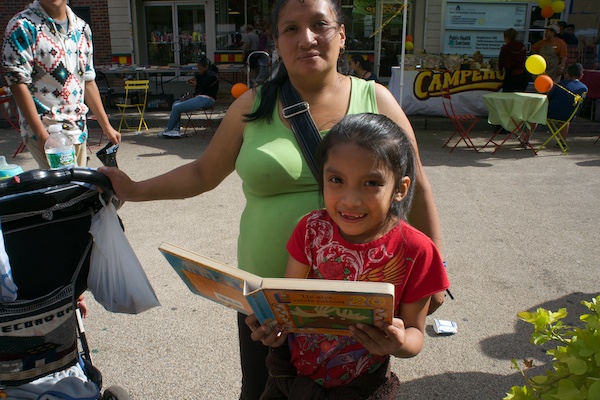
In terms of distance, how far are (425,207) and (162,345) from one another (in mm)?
2226

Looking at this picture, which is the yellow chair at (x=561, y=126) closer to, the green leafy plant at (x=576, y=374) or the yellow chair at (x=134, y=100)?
the yellow chair at (x=134, y=100)

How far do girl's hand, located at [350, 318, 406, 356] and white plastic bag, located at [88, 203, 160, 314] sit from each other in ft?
3.55

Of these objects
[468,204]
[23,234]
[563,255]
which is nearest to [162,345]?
[23,234]

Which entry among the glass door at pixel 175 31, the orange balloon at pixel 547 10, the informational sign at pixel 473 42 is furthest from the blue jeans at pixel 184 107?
the orange balloon at pixel 547 10

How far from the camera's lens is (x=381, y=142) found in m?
1.69

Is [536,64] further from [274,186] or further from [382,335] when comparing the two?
[382,335]

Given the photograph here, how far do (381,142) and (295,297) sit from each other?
530mm

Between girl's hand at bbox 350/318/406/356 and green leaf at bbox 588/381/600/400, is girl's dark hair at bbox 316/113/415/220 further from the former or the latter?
green leaf at bbox 588/381/600/400

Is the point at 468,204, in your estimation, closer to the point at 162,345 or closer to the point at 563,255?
the point at 563,255

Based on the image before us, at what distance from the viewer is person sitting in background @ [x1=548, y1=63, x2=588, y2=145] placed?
9422 mm

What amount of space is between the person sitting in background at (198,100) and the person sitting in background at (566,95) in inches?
238

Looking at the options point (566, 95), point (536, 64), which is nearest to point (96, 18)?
point (536, 64)

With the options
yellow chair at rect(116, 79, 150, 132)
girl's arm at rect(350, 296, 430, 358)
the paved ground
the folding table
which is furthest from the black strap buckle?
yellow chair at rect(116, 79, 150, 132)

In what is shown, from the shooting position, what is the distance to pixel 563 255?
5.14m
